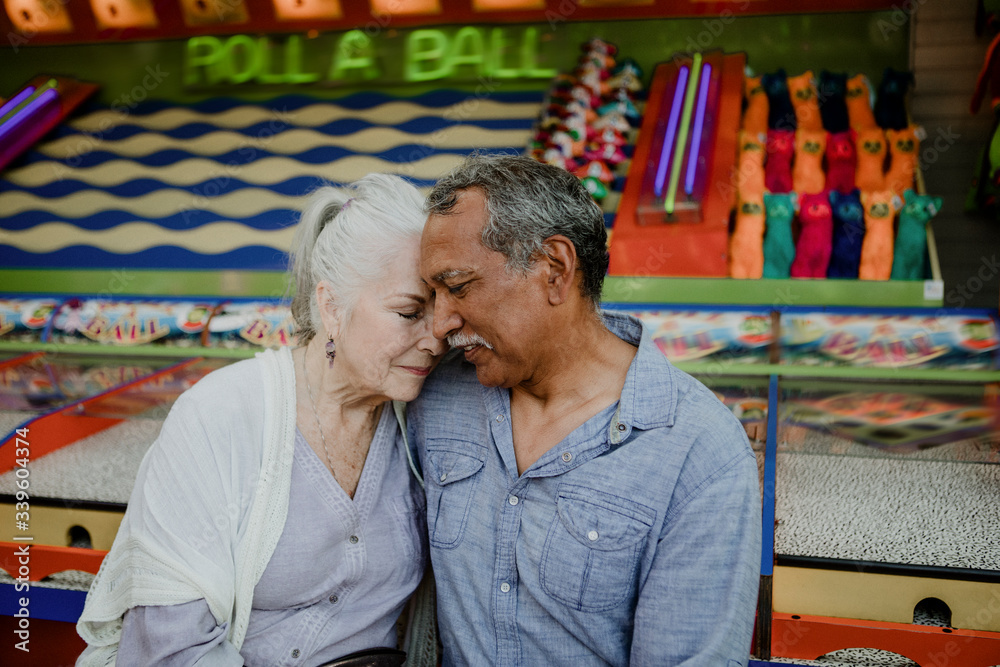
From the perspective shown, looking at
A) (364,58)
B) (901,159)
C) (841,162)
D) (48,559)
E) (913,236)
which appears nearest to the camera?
(48,559)

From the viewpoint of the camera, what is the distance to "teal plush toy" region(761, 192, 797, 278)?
3244mm

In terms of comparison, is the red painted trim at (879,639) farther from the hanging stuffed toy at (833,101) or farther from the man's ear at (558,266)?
the hanging stuffed toy at (833,101)

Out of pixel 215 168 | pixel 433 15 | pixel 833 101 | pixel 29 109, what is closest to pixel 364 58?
pixel 433 15

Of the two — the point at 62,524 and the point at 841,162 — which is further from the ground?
the point at 841,162

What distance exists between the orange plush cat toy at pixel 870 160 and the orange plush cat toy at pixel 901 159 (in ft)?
0.15

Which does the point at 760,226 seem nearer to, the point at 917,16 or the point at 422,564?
the point at 917,16

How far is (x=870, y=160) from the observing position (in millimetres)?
3553

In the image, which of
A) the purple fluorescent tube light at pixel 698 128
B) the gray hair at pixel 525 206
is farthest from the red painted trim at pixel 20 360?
the purple fluorescent tube light at pixel 698 128

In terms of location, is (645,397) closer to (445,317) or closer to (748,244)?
(445,317)

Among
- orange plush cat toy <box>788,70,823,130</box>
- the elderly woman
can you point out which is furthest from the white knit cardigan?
orange plush cat toy <box>788,70,823,130</box>

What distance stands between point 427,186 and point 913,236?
243cm

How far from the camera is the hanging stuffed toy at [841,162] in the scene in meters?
3.60

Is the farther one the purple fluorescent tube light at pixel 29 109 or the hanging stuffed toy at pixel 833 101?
the purple fluorescent tube light at pixel 29 109

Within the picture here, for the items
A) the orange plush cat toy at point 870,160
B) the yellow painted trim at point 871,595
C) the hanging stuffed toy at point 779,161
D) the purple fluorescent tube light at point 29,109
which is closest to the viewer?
the yellow painted trim at point 871,595
